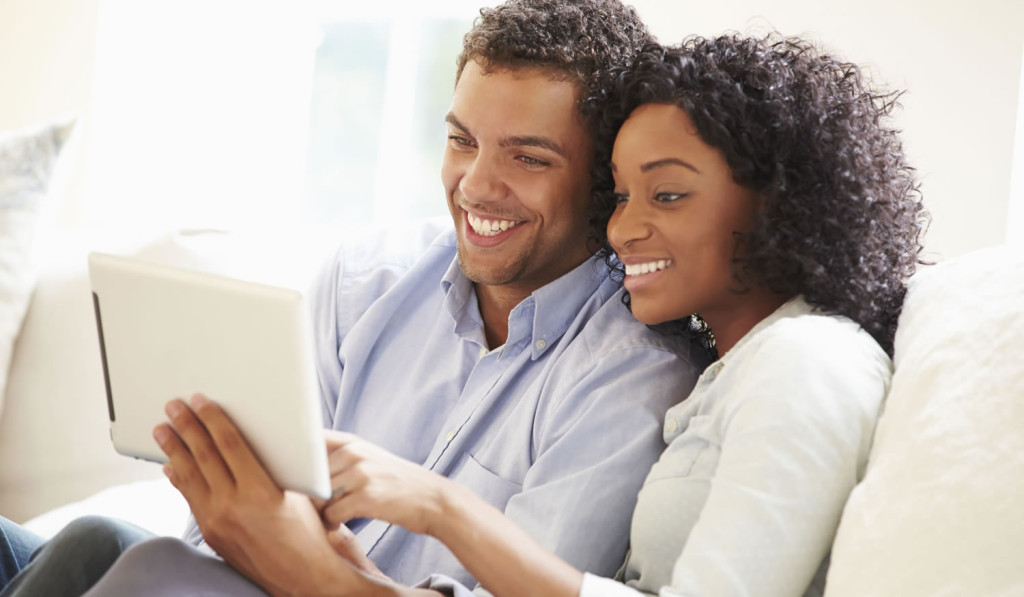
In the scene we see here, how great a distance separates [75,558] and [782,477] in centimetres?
69

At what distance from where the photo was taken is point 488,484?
1309 millimetres

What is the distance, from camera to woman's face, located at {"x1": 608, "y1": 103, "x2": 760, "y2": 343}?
1.21m

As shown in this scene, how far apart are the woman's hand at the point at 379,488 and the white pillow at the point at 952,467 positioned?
37 cm

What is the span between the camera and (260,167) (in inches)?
135

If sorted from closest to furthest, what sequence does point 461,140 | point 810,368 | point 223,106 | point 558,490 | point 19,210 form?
point 810,368 → point 558,490 → point 461,140 → point 19,210 → point 223,106

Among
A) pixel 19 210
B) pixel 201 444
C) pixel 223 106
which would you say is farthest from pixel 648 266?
pixel 223 106

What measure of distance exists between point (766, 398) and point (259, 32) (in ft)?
9.11

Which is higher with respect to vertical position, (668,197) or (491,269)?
(668,197)

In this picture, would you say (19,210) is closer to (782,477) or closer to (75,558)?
(75,558)

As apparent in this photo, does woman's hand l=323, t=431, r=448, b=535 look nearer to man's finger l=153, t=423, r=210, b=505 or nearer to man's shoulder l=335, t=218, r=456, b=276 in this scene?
man's finger l=153, t=423, r=210, b=505

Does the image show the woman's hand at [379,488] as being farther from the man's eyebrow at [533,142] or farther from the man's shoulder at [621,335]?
the man's eyebrow at [533,142]

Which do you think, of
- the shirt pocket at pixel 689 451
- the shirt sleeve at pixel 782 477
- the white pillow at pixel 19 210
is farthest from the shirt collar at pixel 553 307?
the white pillow at pixel 19 210

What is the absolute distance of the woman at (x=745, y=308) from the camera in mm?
976

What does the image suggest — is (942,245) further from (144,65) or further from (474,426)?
(144,65)
